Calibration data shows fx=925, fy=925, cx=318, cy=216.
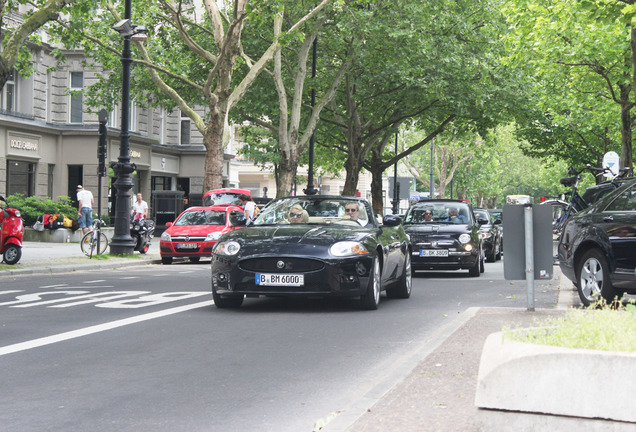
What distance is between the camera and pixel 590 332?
4684mm

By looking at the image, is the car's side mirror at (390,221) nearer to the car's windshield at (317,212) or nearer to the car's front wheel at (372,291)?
the car's windshield at (317,212)

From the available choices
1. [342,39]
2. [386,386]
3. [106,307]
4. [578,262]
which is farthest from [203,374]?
[342,39]

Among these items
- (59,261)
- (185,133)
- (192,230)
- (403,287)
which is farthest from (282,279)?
(185,133)

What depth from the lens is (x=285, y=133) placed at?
32531 mm

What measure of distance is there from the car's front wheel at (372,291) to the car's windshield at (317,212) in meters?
1.05

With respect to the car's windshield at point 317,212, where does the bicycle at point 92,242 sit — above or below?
below

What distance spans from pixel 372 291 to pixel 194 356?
3754 mm

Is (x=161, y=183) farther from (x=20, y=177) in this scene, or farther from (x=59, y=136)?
(x=20, y=177)

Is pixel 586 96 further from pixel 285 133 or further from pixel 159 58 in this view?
pixel 159 58

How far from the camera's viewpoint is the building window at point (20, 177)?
36125 millimetres

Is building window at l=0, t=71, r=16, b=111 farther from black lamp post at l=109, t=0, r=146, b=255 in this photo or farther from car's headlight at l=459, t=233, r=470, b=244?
car's headlight at l=459, t=233, r=470, b=244

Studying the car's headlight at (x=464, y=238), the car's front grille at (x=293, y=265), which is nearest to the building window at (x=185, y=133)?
the car's headlight at (x=464, y=238)

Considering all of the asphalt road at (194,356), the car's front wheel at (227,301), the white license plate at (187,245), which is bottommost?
the asphalt road at (194,356)

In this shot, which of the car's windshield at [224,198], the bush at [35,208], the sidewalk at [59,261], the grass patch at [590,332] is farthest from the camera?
the bush at [35,208]
